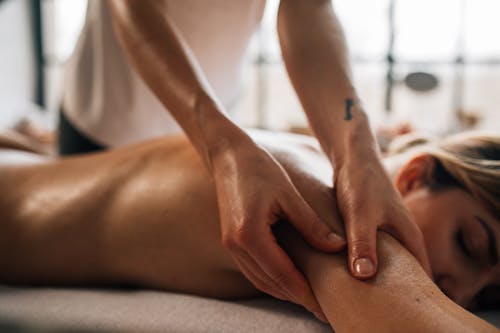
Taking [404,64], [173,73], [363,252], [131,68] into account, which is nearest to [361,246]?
[363,252]

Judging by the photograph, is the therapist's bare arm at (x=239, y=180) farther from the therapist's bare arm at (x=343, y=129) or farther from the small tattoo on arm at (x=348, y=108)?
the small tattoo on arm at (x=348, y=108)

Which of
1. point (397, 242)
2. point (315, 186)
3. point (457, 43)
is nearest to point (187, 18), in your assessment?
point (315, 186)

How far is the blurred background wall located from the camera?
16.6 ft

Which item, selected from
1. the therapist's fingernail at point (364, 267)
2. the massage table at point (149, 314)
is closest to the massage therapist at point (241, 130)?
the therapist's fingernail at point (364, 267)

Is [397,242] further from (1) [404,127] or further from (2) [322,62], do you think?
(1) [404,127]

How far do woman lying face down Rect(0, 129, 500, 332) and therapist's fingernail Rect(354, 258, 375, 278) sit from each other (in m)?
0.02

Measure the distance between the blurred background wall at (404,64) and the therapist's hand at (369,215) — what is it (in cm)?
376

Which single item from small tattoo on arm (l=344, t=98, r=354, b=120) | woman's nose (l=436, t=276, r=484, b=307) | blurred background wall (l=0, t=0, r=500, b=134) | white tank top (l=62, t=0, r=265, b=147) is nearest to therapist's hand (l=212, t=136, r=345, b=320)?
small tattoo on arm (l=344, t=98, r=354, b=120)

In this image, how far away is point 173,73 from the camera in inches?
35.8

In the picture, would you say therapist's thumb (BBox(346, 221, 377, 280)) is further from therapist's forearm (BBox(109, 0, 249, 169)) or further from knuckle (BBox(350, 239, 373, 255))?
therapist's forearm (BBox(109, 0, 249, 169))

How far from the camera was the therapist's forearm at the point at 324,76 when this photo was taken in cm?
87

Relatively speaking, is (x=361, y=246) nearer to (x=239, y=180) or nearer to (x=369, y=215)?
(x=369, y=215)

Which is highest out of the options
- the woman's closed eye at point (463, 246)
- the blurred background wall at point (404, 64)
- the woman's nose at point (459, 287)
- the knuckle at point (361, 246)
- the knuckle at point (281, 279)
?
the knuckle at point (361, 246)

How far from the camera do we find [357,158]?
808mm
